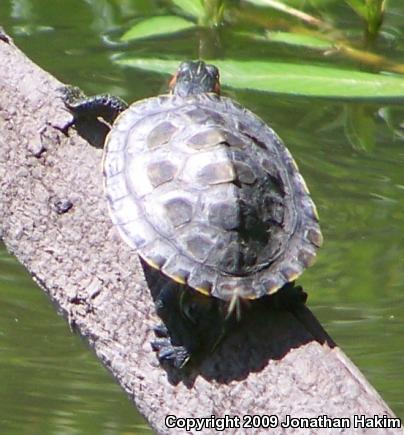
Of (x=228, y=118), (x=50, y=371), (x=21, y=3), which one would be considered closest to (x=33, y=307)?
(x=50, y=371)

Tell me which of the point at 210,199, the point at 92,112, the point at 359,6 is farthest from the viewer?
the point at 359,6

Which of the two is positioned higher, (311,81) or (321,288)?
(311,81)

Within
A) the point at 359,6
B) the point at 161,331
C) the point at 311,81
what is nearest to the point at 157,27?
the point at 359,6

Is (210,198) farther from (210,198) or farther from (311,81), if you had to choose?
(311,81)

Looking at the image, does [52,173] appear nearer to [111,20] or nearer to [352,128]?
[352,128]

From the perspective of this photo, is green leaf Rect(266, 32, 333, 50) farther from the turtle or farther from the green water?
the turtle

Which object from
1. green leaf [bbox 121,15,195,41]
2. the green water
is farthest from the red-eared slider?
green leaf [bbox 121,15,195,41]
